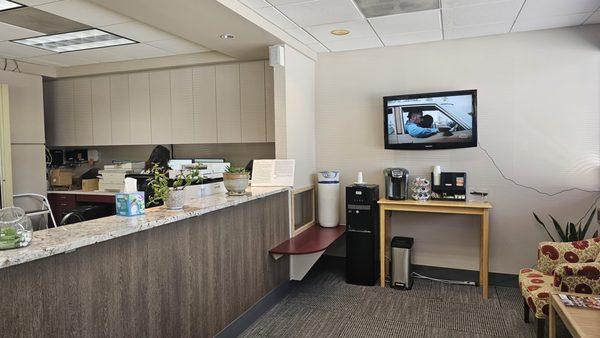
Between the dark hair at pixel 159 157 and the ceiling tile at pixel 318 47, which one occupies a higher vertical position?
the ceiling tile at pixel 318 47

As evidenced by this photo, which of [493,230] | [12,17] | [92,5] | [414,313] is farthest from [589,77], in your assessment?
[12,17]

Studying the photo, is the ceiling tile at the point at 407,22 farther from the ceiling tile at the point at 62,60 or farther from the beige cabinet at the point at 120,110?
the ceiling tile at the point at 62,60

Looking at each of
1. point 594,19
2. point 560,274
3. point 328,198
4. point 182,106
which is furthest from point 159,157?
point 594,19

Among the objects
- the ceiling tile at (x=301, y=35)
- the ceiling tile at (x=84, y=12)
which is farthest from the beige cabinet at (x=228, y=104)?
the ceiling tile at (x=84, y=12)

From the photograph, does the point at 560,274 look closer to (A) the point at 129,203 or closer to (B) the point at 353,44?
(A) the point at 129,203

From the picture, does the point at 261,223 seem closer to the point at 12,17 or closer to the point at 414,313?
the point at 414,313

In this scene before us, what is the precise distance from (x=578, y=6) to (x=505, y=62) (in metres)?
0.82

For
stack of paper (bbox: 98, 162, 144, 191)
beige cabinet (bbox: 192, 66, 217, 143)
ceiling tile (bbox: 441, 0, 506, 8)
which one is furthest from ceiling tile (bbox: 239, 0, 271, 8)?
→ stack of paper (bbox: 98, 162, 144, 191)

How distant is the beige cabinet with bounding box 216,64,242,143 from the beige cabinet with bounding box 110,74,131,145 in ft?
4.37

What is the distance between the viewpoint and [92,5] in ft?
9.69

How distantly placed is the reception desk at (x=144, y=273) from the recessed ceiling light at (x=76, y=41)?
2.09 metres

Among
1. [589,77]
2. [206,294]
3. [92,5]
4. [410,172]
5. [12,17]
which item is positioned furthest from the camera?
[410,172]

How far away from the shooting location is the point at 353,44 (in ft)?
13.7

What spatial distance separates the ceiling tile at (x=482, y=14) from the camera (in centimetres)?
309
